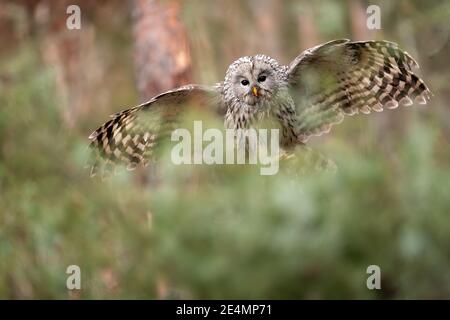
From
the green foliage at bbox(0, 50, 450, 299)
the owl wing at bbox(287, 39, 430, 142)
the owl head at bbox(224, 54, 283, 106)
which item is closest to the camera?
the green foliage at bbox(0, 50, 450, 299)

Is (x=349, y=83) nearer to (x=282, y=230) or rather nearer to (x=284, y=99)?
(x=284, y=99)

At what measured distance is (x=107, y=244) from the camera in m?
7.96

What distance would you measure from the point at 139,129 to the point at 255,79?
0.99 metres

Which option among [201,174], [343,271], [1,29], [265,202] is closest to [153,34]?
[201,174]

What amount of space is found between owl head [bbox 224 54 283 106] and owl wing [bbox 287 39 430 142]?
0.43 ft

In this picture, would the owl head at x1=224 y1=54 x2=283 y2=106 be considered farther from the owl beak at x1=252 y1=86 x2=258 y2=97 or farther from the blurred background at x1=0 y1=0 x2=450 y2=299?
the blurred background at x1=0 y1=0 x2=450 y2=299

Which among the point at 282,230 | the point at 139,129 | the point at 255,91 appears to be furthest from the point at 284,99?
the point at 282,230

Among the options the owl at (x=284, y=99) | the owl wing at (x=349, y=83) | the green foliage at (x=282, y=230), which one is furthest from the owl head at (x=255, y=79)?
the green foliage at (x=282, y=230)

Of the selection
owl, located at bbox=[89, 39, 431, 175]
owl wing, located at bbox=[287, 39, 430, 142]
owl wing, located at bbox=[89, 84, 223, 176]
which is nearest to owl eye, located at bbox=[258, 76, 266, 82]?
owl, located at bbox=[89, 39, 431, 175]

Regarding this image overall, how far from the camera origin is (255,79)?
729 centimetres

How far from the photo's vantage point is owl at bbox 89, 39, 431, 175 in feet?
23.5

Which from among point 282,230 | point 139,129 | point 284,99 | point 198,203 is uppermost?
point 284,99
